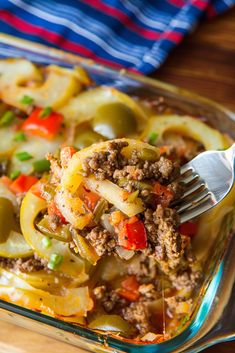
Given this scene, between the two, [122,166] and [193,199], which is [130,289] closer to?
[193,199]

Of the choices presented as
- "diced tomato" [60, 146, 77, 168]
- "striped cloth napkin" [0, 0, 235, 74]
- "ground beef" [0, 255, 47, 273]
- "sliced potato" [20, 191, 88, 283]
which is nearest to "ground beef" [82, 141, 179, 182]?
"diced tomato" [60, 146, 77, 168]

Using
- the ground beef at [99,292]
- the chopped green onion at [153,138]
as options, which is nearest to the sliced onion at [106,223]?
the ground beef at [99,292]

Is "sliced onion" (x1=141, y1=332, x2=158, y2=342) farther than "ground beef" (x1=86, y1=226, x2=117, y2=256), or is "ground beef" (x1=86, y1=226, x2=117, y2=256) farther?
"sliced onion" (x1=141, y1=332, x2=158, y2=342)

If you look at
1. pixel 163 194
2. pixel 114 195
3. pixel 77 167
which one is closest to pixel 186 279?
pixel 163 194

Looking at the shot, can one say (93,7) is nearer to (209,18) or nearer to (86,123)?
(209,18)

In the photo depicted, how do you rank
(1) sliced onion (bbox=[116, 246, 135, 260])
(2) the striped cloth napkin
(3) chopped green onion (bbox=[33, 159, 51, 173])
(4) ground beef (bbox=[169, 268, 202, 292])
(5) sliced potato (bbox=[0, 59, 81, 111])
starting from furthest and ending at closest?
(2) the striped cloth napkin < (5) sliced potato (bbox=[0, 59, 81, 111]) < (3) chopped green onion (bbox=[33, 159, 51, 173]) < (4) ground beef (bbox=[169, 268, 202, 292]) < (1) sliced onion (bbox=[116, 246, 135, 260])

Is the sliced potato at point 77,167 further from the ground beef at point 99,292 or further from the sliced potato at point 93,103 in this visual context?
the sliced potato at point 93,103

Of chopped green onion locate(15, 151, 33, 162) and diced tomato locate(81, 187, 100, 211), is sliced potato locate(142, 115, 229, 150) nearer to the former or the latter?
chopped green onion locate(15, 151, 33, 162)
